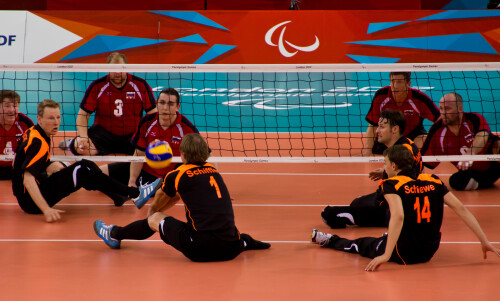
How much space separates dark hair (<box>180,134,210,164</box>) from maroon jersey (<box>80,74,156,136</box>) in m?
3.41

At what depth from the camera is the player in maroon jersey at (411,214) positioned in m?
5.24

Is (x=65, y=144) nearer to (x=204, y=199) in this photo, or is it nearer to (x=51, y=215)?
(x=51, y=215)

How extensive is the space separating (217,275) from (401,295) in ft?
4.81

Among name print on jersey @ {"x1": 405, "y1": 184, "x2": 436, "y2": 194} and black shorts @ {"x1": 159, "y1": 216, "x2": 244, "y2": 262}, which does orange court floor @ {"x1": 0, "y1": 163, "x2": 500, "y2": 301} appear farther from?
name print on jersey @ {"x1": 405, "y1": 184, "x2": 436, "y2": 194}

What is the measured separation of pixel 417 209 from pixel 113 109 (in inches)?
200

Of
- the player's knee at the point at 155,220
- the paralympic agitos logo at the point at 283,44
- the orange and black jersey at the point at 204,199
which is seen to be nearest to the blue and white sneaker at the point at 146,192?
the player's knee at the point at 155,220

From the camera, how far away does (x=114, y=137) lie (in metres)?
9.09

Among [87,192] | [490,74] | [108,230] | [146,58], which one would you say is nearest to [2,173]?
[87,192]

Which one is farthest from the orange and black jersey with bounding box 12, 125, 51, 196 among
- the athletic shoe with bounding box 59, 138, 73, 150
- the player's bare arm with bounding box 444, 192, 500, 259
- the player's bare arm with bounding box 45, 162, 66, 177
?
the player's bare arm with bounding box 444, 192, 500, 259

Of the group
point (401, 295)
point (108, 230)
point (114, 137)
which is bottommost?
point (401, 295)

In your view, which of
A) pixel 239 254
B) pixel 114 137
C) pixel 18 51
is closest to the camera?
pixel 239 254

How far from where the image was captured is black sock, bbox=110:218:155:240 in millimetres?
5709

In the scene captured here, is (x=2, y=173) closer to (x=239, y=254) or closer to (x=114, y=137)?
(x=114, y=137)

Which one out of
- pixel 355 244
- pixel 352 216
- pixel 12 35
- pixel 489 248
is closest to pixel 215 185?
pixel 355 244
